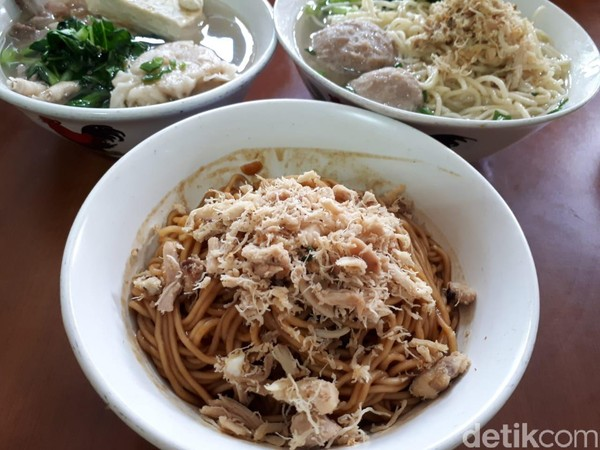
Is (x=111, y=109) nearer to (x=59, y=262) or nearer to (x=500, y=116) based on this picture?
(x=59, y=262)

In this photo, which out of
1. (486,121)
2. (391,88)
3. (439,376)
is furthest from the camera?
(391,88)

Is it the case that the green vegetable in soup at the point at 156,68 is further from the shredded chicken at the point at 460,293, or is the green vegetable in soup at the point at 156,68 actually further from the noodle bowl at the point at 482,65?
the shredded chicken at the point at 460,293

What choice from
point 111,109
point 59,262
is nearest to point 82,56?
point 111,109

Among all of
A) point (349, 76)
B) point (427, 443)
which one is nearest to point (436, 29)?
point (349, 76)

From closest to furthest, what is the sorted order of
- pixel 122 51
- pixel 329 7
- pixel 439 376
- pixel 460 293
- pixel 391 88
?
pixel 439 376 < pixel 460 293 < pixel 391 88 < pixel 122 51 < pixel 329 7

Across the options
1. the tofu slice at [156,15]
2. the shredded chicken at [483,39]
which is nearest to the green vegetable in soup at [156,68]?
the tofu slice at [156,15]

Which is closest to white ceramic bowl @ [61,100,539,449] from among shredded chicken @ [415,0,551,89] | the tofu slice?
shredded chicken @ [415,0,551,89]
